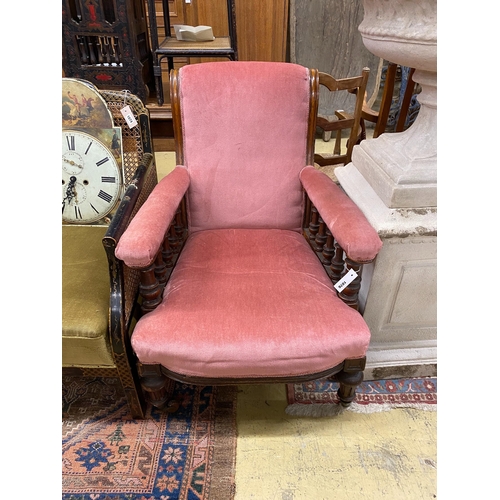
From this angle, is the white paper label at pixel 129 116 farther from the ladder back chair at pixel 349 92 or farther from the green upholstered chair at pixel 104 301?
the ladder back chair at pixel 349 92

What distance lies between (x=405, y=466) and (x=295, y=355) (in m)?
0.58

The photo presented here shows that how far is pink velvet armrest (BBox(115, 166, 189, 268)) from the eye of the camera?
3.12 feet

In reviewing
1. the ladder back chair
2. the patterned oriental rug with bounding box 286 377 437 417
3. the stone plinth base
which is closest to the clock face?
the stone plinth base

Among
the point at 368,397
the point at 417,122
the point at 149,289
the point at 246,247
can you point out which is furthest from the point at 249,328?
the point at 417,122

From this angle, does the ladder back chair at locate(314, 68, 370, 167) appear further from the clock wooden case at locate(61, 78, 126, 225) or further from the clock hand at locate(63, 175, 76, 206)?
the clock hand at locate(63, 175, 76, 206)

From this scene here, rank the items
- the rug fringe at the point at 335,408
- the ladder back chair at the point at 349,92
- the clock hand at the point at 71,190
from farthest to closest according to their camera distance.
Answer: the ladder back chair at the point at 349,92 → the clock hand at the point at 71,190 → the rug fringe at the point at 335,408

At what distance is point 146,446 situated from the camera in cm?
123

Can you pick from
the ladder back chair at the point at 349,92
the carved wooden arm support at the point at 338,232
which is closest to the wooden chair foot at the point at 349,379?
the carved wooden arm support at the point at 338,232

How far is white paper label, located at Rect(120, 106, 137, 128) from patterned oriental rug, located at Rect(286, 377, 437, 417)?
3.71 feet

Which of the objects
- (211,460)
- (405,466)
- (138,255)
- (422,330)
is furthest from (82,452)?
(422,330)

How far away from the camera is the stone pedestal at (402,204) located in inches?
39.8

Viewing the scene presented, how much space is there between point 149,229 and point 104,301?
0.29 metres

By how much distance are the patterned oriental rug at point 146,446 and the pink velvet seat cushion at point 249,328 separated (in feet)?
1.11

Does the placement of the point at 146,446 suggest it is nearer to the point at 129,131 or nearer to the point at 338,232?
the point at 338,232
